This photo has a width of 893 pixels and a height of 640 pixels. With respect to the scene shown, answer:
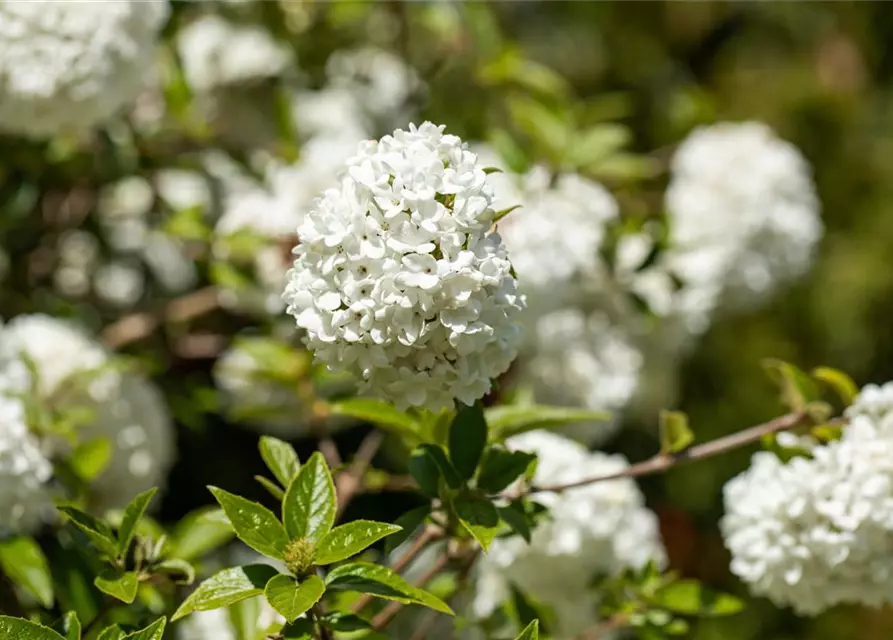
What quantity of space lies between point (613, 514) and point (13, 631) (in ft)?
2.85

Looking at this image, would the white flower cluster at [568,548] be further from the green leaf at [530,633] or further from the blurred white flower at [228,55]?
the blurred white flower at [228,55]

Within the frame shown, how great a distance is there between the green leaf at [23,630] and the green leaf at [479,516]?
352 mm

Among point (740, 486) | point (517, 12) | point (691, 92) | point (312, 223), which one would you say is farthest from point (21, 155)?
point (517, 12)

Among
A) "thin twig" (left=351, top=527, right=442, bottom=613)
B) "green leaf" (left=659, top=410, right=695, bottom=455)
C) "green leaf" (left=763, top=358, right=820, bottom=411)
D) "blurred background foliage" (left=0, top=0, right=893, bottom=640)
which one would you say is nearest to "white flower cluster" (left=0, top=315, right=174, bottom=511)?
"blurred background foliage" (left=0, top=0, right=893, bottom=640)

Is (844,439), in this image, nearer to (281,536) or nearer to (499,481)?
(499,481)

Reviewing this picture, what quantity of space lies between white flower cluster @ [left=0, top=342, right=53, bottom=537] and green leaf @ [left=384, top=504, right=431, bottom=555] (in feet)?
1.55

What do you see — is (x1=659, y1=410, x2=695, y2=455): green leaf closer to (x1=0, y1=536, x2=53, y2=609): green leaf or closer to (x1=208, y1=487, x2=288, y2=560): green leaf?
(x1=208, y1=487, x2=288, y2=560): green leaf

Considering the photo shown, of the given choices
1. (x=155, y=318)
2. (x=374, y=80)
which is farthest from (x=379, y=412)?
(x=374, y=80)

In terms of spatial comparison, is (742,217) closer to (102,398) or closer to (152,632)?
(102,398)

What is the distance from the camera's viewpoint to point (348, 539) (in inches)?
32.8

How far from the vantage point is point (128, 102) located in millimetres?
1507

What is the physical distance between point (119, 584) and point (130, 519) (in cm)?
6

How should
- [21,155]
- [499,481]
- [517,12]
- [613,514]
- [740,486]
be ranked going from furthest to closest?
[517,12], [21,155], [613,514], [740,486], [499,481]

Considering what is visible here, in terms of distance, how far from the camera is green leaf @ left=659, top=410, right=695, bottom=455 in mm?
1091
